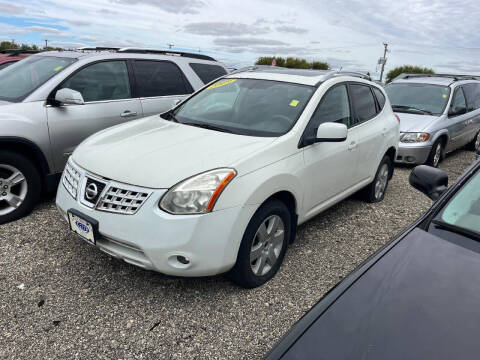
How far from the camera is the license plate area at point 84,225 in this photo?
8.42 ft

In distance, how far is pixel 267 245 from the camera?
114 inches

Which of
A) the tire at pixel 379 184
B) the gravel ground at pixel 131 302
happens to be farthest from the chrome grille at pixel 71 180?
the tire at pixel 379 184

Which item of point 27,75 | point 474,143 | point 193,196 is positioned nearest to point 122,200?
point 193,196

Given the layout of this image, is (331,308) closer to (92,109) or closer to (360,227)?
(360,227)

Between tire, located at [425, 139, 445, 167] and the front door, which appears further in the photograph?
tire, located at [425, 139, 445, 167]

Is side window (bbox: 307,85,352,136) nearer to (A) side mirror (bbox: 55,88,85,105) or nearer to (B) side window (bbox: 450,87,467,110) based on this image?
(A) side mirror (bbox: 55,88,85,105)

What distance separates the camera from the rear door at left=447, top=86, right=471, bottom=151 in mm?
7203

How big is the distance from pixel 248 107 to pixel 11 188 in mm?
2482

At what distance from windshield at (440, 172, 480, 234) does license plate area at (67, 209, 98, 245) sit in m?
2.14

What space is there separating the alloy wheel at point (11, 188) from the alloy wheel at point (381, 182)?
158 inches

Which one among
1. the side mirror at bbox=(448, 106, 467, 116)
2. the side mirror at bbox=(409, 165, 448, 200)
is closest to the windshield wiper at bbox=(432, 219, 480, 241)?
the side mirror at bbox=(409, 165, 448, 200)

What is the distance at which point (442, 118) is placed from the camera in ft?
22.7

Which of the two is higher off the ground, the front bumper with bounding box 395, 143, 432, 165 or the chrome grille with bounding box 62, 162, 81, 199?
the chrome grille with bounding box 62, 162, 81, 199

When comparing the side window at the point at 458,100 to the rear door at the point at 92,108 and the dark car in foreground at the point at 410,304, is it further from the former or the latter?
the dark car in foreground at the point at 410,304
